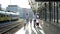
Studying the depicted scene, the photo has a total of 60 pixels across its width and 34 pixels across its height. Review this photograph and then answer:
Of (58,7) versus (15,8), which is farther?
(15,8)

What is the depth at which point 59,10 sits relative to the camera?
12.0 m

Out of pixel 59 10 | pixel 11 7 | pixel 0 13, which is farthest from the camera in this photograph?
pixel 11 7

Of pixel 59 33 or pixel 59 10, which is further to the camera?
pixel 59 10

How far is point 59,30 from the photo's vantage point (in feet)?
31.8

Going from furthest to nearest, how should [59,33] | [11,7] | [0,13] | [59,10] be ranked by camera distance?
[11,7] → [0,13] → [59,10] → [59,33]

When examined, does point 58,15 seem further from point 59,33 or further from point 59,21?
point 59,33

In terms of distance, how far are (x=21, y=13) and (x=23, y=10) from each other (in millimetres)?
1979

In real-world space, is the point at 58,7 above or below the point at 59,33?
above

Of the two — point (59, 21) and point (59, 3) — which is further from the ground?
point (59, 3)

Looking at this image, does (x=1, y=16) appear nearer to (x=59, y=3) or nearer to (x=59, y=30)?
(x=59, y=3)

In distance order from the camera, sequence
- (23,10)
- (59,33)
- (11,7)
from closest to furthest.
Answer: (59,33) → (11,7) → (23,10)

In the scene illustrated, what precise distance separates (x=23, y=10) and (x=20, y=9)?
3.29ft

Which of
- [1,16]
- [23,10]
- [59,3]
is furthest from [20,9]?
[59,3]

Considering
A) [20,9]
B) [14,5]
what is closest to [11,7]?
[14,5]
